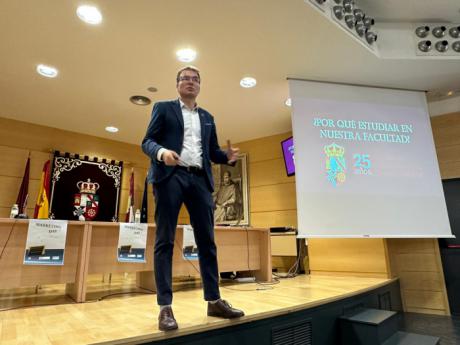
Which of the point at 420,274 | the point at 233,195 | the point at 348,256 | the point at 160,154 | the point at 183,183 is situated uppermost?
the point at 233,195

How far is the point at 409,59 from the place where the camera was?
291cm

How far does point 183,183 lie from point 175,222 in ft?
0.62

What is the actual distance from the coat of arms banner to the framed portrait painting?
1.73 m

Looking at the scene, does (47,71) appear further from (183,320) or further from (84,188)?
(183,320)

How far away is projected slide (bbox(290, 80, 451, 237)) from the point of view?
10.1 feet

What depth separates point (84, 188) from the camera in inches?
172

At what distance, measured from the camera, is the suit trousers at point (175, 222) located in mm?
1311

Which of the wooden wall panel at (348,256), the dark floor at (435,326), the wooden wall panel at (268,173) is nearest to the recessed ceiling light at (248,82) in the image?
the wooden wall panel at (268,173)

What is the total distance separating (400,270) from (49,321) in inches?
146

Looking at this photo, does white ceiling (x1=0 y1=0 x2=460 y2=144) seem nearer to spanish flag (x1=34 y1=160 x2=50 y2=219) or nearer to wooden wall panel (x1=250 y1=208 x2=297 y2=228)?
spanish flag (x1=34 y1=160 x2=50 y2=219)

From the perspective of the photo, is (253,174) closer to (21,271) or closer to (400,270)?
(400,270)

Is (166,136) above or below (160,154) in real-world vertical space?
above

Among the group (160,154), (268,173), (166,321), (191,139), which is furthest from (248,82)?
Result: (166,321)

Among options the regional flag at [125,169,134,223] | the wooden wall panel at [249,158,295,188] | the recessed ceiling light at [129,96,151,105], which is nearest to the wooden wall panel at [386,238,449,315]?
the wooden wall panel at [249,158,295,188]
